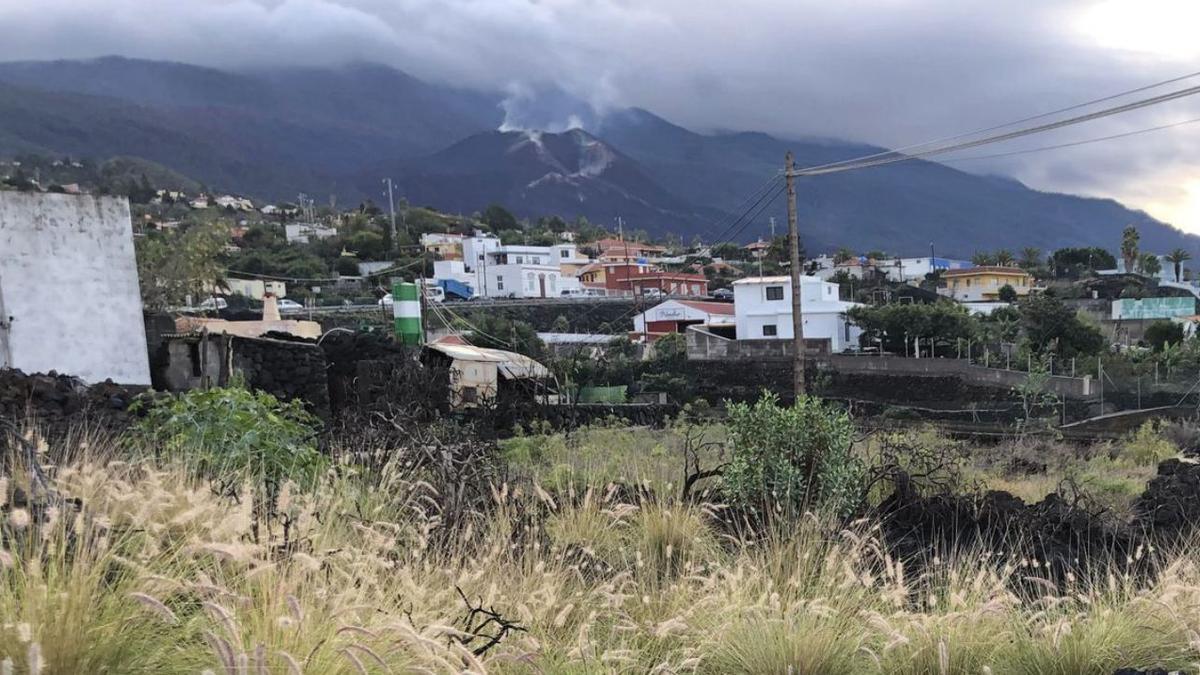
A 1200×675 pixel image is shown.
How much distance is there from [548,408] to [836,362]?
1053 inches

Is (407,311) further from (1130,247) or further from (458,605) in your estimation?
(1130,247)

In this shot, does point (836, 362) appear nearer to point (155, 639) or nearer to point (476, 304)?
point (476, 304)

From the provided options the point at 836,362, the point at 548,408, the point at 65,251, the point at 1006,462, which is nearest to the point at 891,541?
the point at 1006,462

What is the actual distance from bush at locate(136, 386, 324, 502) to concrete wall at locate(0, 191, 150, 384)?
6.19 meters

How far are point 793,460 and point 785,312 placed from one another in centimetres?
4061

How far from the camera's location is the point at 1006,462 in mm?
11180

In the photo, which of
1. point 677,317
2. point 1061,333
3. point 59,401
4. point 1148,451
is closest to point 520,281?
point 677,317

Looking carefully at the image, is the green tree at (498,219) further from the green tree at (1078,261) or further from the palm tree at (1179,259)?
the palm tree at (1179,259)

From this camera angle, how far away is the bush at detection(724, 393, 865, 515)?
545 centimetres

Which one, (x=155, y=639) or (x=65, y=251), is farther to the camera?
(x=65, y=251)

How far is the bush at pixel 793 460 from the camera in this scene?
5453 mm

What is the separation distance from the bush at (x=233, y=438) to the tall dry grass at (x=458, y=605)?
2.22 feet

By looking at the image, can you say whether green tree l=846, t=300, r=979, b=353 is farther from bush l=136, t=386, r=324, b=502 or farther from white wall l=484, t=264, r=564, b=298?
bush l=136, t=386, r=324, b=502

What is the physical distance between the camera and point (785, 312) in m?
45.1
